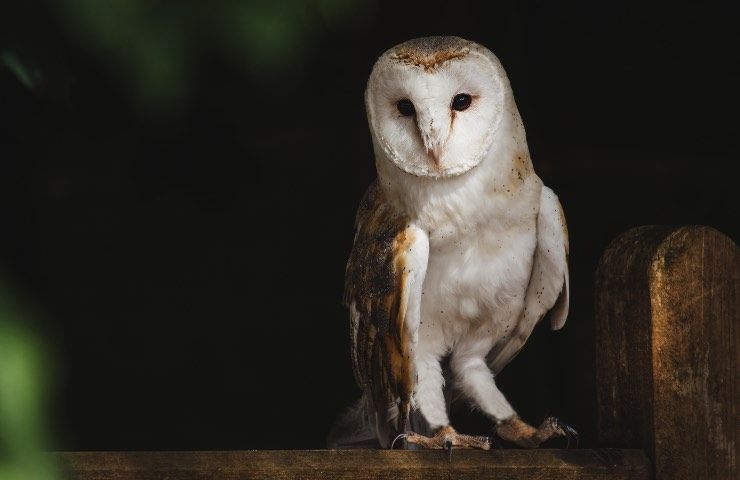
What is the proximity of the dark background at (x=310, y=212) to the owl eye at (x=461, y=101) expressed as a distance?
20.9 inches

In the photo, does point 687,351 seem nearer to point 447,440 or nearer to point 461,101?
point 447,440

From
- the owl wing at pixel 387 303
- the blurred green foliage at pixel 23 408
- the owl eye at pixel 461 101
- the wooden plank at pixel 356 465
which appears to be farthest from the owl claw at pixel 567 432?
the blurred green foliage at pixel 23 408

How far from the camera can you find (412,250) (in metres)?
1.65

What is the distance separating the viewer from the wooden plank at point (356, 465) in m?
1.19

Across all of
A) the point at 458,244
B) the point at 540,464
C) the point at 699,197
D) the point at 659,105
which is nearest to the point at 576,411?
the point at 699,197

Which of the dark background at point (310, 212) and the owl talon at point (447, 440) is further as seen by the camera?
the dark background at point (310, 212)

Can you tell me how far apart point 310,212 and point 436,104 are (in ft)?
3.41

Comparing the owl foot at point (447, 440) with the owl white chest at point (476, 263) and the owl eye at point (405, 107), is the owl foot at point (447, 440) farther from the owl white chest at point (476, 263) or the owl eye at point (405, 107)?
the owl eye at point (405, 107)

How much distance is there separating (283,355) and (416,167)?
1076 mm

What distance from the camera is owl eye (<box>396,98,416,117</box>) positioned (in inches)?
65.0

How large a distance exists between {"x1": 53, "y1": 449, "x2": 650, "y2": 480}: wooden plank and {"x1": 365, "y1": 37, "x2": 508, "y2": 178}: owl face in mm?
516

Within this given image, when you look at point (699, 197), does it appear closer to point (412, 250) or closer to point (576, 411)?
point (576, 411)

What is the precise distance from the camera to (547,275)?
1.77 metres

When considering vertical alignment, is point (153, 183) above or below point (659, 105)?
below
